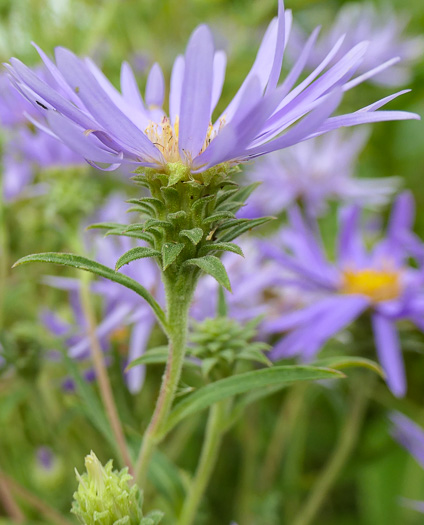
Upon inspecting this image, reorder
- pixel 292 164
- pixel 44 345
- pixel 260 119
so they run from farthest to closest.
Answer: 1. pixel 292 164
2. pixel 44 345
3. pixel 260 119

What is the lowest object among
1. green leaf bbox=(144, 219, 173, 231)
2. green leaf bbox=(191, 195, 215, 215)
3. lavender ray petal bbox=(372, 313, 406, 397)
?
lavender ray petal bbox=(372, 313, 406, 397)

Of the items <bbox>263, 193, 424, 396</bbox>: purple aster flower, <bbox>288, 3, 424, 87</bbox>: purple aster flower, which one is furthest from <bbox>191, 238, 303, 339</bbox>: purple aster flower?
<bbox>288, 3, 424, 87</bbox>: purple aster flower

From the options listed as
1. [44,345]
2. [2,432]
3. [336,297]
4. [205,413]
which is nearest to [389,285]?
[336,297]

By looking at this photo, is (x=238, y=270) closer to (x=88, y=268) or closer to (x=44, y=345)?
(x=44, y=345)

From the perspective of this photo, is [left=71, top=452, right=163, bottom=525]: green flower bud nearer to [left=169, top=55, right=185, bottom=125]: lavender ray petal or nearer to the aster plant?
the aster plant

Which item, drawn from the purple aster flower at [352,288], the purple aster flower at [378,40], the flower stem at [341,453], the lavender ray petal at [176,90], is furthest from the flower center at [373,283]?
the purple aster flower at [378,40]

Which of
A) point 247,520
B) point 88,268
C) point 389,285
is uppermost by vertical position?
point 88,268

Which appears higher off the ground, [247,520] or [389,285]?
[389,285]
